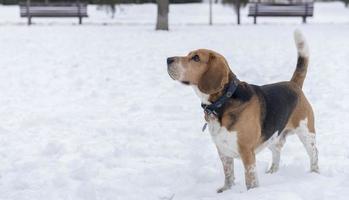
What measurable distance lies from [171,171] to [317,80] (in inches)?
236

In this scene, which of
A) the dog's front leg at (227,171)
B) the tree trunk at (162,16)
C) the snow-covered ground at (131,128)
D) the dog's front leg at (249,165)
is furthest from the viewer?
the tree trunk at (162,16)

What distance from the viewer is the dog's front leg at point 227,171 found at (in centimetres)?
488

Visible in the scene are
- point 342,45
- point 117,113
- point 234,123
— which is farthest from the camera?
point 342,45

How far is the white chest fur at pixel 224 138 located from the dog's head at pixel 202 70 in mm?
311

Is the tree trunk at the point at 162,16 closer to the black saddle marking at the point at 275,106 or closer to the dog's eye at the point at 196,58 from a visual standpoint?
the black saddle marking at the point at 275,106

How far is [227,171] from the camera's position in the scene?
4.93 metres

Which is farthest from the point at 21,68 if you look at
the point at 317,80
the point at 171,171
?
the point at 171,171

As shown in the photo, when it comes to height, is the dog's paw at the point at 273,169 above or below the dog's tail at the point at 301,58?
below

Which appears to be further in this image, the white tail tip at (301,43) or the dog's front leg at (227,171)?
the white tail tip at (301,43)

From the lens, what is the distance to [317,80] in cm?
1081

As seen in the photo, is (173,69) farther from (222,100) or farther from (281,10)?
(281,10)

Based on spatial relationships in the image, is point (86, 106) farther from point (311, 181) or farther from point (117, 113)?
point (311, 181)

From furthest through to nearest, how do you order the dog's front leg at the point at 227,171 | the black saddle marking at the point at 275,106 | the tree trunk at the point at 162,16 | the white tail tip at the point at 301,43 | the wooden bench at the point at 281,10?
the wooden bench at the point at 281,10 → the tree trunk at the point at 162,16 → the white tail tip at the point at 301,43 → the dog's front leg at the point at 227,171 → the black saddle marking at the point at 275,106

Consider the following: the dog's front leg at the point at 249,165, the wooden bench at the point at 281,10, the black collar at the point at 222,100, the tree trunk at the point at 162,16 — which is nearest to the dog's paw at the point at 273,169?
the dog's front leg at the point at 249,165
